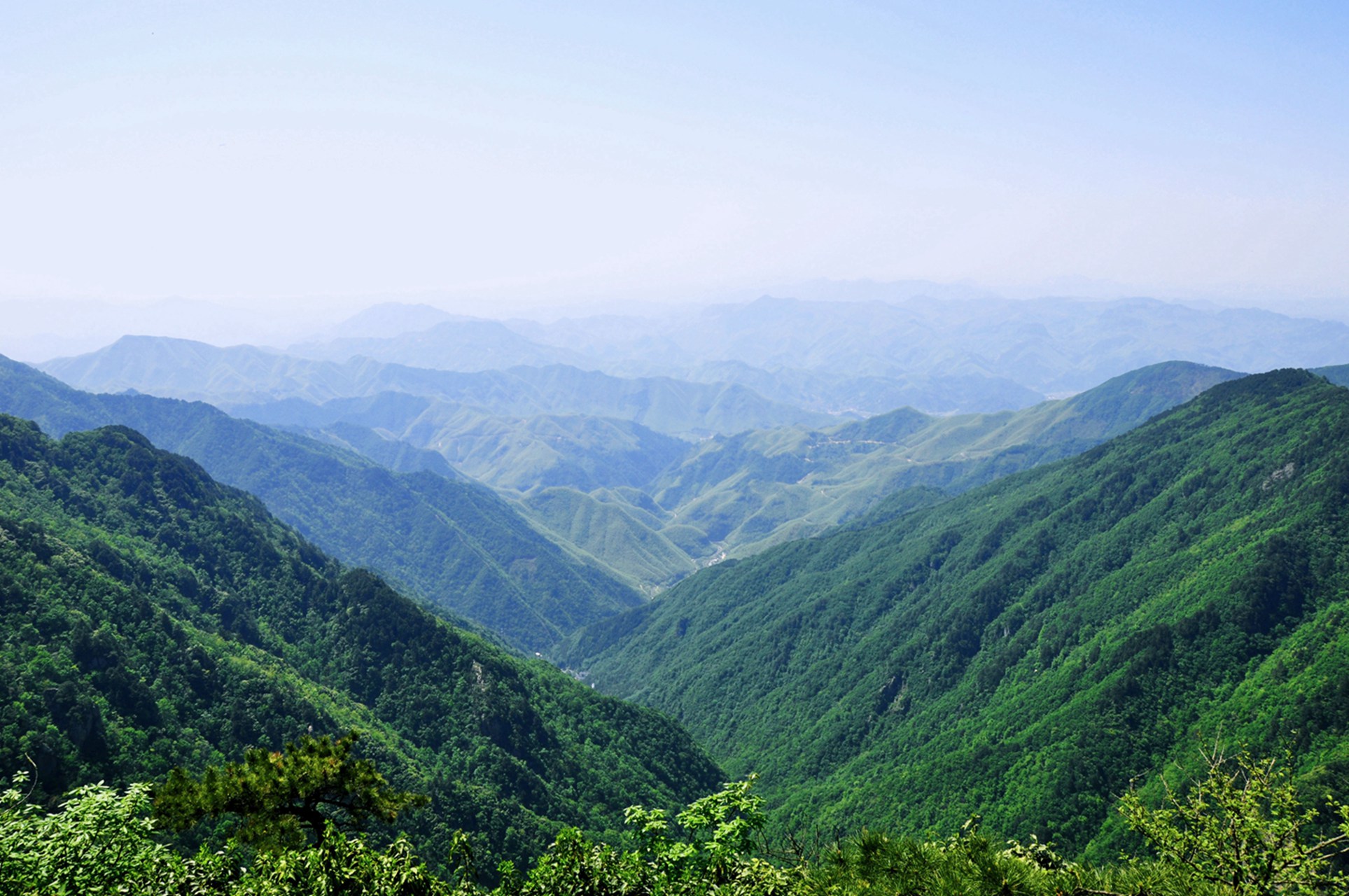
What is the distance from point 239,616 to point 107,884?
111 m

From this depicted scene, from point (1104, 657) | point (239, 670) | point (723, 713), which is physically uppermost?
point (239, 670)

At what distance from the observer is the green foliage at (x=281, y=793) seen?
26484 millimetres

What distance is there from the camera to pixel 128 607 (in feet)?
283

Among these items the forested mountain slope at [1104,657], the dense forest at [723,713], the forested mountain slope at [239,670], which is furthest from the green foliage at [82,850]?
the forested mountain slope at [1104,657]

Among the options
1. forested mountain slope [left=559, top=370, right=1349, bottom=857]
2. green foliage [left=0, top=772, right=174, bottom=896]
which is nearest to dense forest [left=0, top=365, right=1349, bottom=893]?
green foliage [left=0, top=772, right=174, bottom=896]

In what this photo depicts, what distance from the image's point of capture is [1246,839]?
55.0 feet

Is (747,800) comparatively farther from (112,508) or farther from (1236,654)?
(112,508)

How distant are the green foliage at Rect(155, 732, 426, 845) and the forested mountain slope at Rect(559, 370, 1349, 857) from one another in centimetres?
8283

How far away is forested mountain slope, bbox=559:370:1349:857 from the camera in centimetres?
10206

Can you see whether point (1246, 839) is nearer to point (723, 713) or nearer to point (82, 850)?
point (82, 850)

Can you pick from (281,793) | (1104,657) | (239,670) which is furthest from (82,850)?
(1104,657)

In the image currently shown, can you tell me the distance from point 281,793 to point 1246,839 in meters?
30.3

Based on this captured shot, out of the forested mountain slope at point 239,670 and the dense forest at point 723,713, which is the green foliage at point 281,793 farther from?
the forested mountain slope at point 239,670

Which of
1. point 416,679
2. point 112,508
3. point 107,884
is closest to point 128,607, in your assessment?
point 416,679
